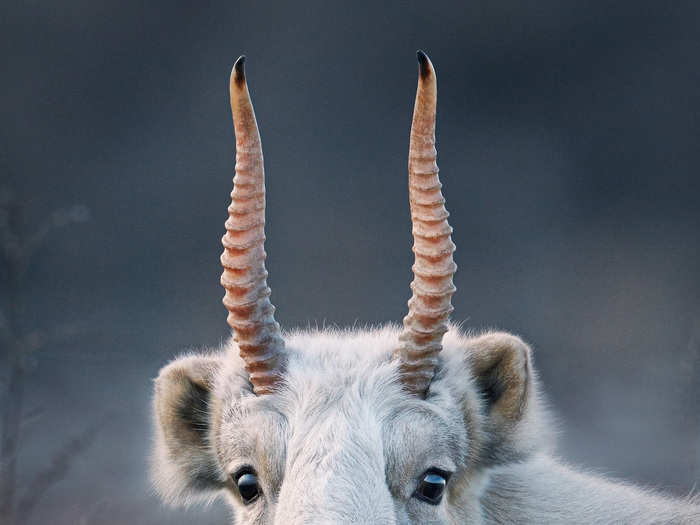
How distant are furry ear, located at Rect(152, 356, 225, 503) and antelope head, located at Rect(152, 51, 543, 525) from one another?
1cm

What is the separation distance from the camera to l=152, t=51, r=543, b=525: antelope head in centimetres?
429

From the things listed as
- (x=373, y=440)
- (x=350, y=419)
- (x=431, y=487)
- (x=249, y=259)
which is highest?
(x=249, y=259)

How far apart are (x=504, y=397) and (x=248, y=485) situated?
154 cm

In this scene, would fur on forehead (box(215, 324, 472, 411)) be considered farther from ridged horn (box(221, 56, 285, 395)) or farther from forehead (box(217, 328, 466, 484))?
ridged horn (box(221, 56, 285, 395))

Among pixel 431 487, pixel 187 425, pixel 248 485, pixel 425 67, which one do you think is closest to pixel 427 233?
pixel 425 67

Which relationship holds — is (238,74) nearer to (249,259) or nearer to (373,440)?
(249,259)

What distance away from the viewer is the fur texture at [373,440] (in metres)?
4.25

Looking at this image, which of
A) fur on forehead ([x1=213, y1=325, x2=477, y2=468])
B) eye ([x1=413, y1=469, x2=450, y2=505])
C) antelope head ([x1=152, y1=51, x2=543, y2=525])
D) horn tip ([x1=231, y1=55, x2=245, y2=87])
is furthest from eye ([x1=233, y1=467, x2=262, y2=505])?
horn tip ([x1=231, y1=55, x2=245, y2=87])

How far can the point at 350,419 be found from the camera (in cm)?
445

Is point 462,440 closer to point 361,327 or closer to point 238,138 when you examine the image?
point 361,327

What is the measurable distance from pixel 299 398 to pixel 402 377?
0.58 metres

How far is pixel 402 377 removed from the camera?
15.8 ft

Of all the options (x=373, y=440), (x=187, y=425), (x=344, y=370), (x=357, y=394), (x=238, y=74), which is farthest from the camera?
(x=187, y=425)

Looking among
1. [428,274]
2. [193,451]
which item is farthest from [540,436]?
[193,451]
